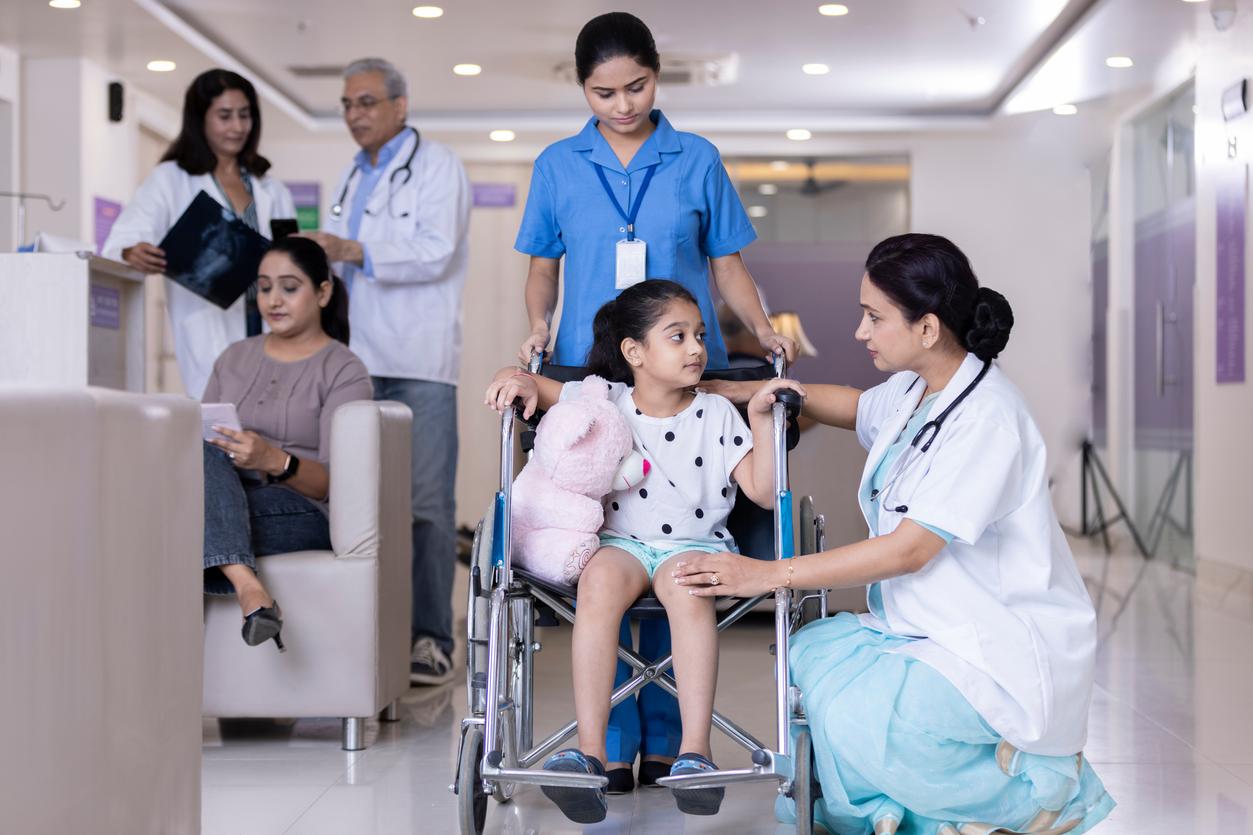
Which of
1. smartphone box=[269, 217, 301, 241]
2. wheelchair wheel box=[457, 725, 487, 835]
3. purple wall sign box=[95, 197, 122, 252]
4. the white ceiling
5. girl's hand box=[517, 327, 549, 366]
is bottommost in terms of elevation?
wheelchair wheel box=[457, 725, 487, 835]

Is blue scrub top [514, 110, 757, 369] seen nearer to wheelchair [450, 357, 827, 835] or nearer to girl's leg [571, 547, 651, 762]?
wheelchair [450, 357, 827, 835]

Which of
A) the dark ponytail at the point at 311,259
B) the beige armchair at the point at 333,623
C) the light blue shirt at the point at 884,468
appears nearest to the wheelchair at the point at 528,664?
the light blue shirt at the point at 884,468

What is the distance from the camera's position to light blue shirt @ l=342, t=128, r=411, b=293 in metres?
3.96

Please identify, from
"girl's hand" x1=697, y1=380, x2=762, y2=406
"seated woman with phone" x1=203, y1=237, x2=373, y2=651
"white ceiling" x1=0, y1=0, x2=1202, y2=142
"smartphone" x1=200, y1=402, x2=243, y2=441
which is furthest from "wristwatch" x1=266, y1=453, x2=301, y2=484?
"white ceiling" x1=0, y1=0, x2=1202, y2=142

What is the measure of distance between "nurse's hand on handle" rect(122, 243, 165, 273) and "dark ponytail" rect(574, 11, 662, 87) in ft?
4.88

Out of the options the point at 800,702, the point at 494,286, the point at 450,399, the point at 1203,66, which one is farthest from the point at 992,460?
the point at 494,286

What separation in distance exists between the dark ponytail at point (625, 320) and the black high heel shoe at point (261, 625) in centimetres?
86

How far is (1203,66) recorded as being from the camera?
21.5 feet

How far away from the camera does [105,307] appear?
3.54 m

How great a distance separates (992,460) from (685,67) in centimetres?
575

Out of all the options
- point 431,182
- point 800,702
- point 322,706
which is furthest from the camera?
point 431,182

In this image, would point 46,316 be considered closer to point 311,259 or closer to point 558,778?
point 311,259

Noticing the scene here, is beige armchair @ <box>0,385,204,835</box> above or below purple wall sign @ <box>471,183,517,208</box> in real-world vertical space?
below

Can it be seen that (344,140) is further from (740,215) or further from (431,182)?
(740,215)
